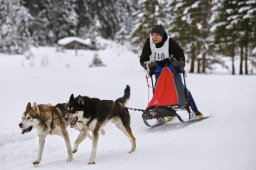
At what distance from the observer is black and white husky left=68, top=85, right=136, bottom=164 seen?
6164 millimetres

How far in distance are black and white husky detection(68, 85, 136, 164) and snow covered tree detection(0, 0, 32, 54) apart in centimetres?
2939

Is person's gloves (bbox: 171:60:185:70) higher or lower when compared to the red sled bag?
higher

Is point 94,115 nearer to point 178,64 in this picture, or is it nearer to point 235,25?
point 178,64

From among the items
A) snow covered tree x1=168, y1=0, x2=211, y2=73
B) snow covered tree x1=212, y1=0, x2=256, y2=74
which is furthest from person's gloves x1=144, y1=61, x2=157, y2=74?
snow covered tree x1=168, y1=0, x2=211, y2=73

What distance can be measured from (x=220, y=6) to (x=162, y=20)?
754cm

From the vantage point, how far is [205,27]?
111 feet

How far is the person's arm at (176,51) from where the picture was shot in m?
8.35

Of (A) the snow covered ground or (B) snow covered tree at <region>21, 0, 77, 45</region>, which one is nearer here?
(A) the snow covered ground

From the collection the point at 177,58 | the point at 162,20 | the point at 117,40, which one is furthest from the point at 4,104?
the point at 117,40

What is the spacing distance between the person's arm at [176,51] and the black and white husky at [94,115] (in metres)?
1.96

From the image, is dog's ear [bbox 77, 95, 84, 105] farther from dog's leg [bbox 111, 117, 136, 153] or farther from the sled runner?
the sled runner

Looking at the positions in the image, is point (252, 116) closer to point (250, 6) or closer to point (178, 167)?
point (178, 167)

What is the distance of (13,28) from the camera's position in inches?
1430

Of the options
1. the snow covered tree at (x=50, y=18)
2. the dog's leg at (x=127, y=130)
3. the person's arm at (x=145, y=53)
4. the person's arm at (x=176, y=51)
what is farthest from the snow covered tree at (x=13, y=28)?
the dog's leg at (x=127, y=130)
